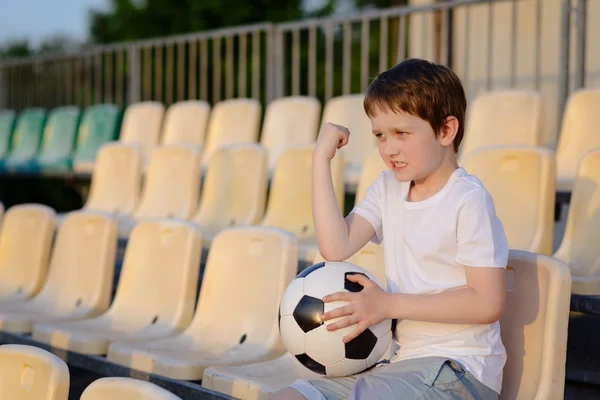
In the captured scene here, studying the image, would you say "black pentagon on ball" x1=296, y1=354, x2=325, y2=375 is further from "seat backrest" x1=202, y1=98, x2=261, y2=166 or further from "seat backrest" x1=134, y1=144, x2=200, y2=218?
"seat backrest" x1=202, y1=98, x2=261, y2=166

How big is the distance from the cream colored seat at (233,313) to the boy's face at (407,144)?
971 mm

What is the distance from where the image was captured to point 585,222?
10.4 feet

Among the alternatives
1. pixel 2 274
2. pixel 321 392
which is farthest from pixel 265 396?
pixel 2 274

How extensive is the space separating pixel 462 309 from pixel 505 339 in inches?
13.2

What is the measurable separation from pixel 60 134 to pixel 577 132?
18.3 feet

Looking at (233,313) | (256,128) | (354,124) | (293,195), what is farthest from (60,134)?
(233,313)

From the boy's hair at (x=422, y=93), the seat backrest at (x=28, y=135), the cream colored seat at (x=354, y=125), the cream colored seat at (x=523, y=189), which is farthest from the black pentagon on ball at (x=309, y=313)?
the seat backrest at (x=28, y=135)

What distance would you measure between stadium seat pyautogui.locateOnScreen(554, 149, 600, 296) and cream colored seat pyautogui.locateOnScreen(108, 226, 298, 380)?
1.01 meters

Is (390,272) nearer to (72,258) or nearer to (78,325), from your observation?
(78,325)

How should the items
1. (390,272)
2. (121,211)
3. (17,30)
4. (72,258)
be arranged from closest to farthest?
1. (390,272)
2. (72,258)
3. (121,211)
4. (17,30)

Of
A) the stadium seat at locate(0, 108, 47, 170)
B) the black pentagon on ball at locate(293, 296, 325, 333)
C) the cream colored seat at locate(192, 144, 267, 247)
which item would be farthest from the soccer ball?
the stadium seat at locate(0, 108, 47, 170)

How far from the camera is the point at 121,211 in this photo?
5.61m

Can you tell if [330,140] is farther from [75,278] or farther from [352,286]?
[75,278]

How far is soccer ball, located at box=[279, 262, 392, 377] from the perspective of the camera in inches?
78.9
